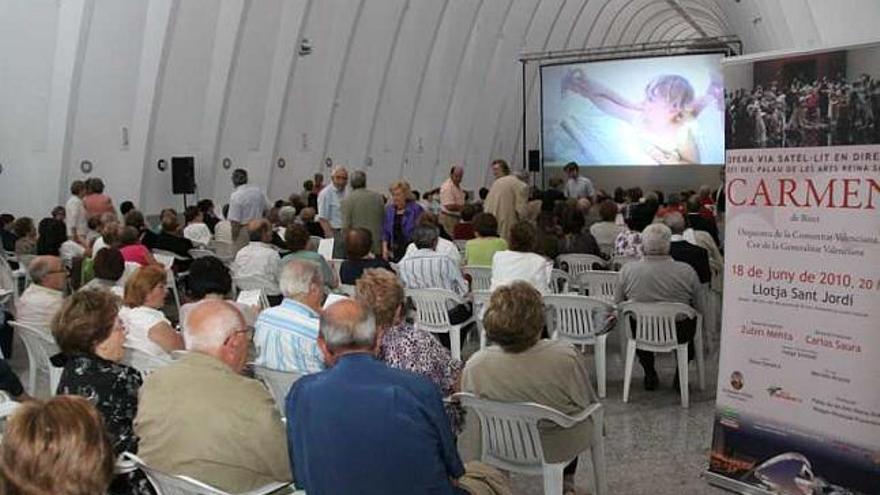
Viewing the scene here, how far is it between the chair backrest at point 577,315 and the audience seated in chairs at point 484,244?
139 centimetres

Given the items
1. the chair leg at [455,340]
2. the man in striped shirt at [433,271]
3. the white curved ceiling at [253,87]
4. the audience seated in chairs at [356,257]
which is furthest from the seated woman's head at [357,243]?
the white curved ceiling at [253,87]

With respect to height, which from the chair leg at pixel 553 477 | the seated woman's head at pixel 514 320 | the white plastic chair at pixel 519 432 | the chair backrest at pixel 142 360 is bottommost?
the chair leg at pixel 553 477

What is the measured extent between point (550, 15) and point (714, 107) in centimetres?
1047

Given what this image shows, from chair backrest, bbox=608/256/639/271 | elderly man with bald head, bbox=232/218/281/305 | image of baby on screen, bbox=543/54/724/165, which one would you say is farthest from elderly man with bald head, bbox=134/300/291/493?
image of baby on screen, bbox=543/54/724/165

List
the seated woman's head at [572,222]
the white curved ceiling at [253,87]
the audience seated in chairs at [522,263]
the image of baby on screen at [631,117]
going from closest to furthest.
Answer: the audience seated in chairs at [522,263] → the seated woman's head at [572,222] → the white curved ceiling at [253,87] → the image of baby on screen at [631,117]

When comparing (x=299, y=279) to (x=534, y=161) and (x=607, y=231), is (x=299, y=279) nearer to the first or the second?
(x=607, y=231)

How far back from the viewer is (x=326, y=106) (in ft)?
63.1

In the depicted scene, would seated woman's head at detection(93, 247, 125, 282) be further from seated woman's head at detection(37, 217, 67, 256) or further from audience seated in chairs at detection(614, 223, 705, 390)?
audience seated in chairs at detection(614, 223, 705, 390)

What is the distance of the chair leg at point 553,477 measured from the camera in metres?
4.19

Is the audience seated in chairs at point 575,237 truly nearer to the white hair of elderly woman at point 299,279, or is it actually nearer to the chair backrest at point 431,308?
the chair backrest at point 431,308

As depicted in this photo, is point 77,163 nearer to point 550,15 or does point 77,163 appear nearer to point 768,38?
point 768,38

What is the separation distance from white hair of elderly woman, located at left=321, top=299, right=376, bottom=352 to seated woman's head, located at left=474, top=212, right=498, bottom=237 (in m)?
5.19

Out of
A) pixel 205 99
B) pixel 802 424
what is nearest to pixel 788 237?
pixel 802 424

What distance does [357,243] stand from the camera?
7.29 m
